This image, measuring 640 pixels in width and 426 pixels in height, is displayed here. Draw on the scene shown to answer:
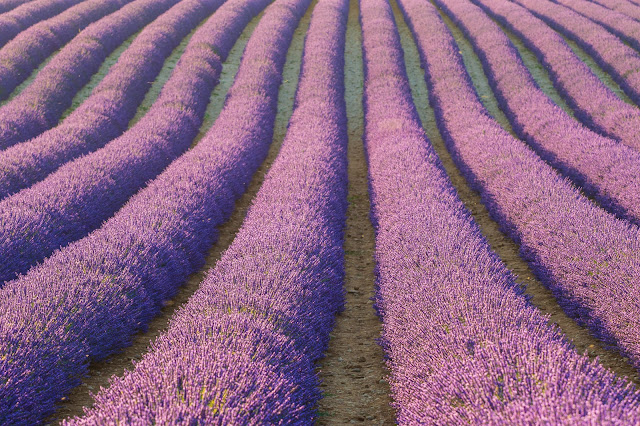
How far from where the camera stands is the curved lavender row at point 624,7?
17.8 m

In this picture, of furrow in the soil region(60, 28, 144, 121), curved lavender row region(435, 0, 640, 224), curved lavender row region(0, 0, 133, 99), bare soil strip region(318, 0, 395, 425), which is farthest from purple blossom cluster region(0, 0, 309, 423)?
curved lavender row region(0, 0, 133, 99)

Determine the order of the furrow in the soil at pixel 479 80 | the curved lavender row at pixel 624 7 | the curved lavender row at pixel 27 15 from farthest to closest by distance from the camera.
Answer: the curved lavender row at pixel 624 7
the curved lavender row at pixel 27 15
the furrow in the soil at pixel 479 80

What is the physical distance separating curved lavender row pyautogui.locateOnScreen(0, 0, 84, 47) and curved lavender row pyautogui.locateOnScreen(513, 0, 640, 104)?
14.7 metres

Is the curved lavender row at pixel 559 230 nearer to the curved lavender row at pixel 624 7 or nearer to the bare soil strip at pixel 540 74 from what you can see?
the bare soil strip at pixel 540 74

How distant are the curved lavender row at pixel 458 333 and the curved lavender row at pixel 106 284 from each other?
6.16ft

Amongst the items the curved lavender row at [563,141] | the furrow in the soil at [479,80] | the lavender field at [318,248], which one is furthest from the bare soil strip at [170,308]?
the curved lavender row at [563,141]

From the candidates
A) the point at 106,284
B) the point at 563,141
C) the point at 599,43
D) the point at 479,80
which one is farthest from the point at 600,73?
the point at 106,284

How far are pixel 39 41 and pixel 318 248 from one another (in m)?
12.1

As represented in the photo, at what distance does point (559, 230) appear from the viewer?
507 centimetres

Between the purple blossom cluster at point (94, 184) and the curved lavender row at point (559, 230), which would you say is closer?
the curved lavender row at point (559, 230)

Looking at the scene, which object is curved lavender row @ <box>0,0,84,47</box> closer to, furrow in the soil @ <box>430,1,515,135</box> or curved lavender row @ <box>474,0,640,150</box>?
furrow in the soil @ <box>430,1,515,135</box>

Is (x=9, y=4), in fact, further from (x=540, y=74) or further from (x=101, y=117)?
(x=540, y=74)

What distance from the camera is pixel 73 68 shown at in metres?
12.2

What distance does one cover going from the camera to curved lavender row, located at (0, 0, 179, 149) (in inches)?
357
